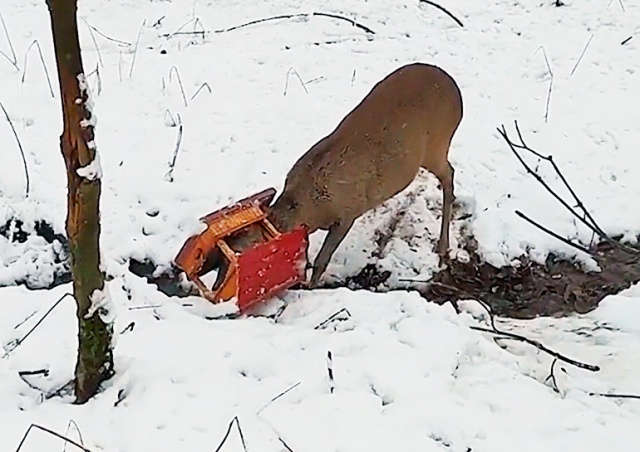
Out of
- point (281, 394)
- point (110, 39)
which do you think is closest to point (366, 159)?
point (281, 394)

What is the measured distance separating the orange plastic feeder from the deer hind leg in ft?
2.94

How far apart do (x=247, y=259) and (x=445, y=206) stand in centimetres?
147

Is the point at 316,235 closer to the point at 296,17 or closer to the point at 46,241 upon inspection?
the point at 46,241

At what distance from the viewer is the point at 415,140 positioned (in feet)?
16.3

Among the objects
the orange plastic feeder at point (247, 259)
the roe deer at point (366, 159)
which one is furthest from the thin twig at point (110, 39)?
the orange plastic feeder at point (247, 259)

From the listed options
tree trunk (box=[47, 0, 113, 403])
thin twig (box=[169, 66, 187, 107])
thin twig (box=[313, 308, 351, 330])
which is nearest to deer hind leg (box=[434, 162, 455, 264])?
thin twig (box=[313, 308, 351, 330])

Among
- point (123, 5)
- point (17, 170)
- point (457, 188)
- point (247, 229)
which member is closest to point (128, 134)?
point (17, 170)

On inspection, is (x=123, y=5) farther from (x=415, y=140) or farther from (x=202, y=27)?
(x=415, y=140)

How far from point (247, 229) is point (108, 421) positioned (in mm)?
1470

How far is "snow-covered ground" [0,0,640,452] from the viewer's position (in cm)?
338

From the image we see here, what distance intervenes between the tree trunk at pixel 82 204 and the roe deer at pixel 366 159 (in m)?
1.54

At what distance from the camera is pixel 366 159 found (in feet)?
15.9

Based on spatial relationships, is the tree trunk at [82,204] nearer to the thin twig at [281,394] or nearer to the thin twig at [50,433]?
the thin twig at [50,433]

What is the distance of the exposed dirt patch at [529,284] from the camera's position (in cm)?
491
